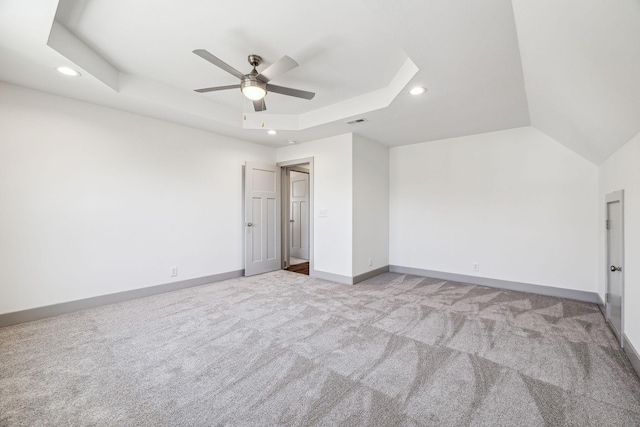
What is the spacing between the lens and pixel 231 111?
161 inches

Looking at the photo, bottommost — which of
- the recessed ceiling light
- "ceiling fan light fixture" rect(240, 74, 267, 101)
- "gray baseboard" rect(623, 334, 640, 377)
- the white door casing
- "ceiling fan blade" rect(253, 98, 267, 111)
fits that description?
"gray baseboard" rect(623, 334, 640, 377)

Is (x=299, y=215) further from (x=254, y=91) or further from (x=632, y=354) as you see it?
(x=632, y=354)

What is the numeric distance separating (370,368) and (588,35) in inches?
98.1

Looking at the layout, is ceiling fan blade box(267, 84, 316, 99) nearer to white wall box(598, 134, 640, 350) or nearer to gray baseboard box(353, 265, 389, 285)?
white wall box(598, 134, 640, 350)

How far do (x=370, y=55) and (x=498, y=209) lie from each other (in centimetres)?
330

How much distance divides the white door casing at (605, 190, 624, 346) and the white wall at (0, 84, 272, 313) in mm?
5064

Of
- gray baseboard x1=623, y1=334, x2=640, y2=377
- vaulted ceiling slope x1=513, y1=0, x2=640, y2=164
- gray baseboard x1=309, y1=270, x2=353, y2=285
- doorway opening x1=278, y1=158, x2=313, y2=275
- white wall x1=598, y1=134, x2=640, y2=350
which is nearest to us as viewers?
vaulted ceiling slope x1=513, y1=0, x2=640, y2=164

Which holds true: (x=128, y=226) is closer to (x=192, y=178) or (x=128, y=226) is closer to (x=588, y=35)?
(x=192, y=178)

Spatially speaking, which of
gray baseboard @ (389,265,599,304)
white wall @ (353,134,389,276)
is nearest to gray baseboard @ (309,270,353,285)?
white wall @ (353,134,389,276)

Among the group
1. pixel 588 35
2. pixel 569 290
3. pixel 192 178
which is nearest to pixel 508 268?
pixel 569 290

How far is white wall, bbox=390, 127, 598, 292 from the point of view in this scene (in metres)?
3.75

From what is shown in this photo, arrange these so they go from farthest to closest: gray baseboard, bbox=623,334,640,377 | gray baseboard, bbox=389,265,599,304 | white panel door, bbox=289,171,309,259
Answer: white panel door, bbox=289,171,309,259 < gray baseboard, bbox=389,265,599,304 < gray baseboard, bbox=623,334,640,377

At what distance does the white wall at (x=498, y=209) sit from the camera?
3.75m

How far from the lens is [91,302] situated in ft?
10.9
